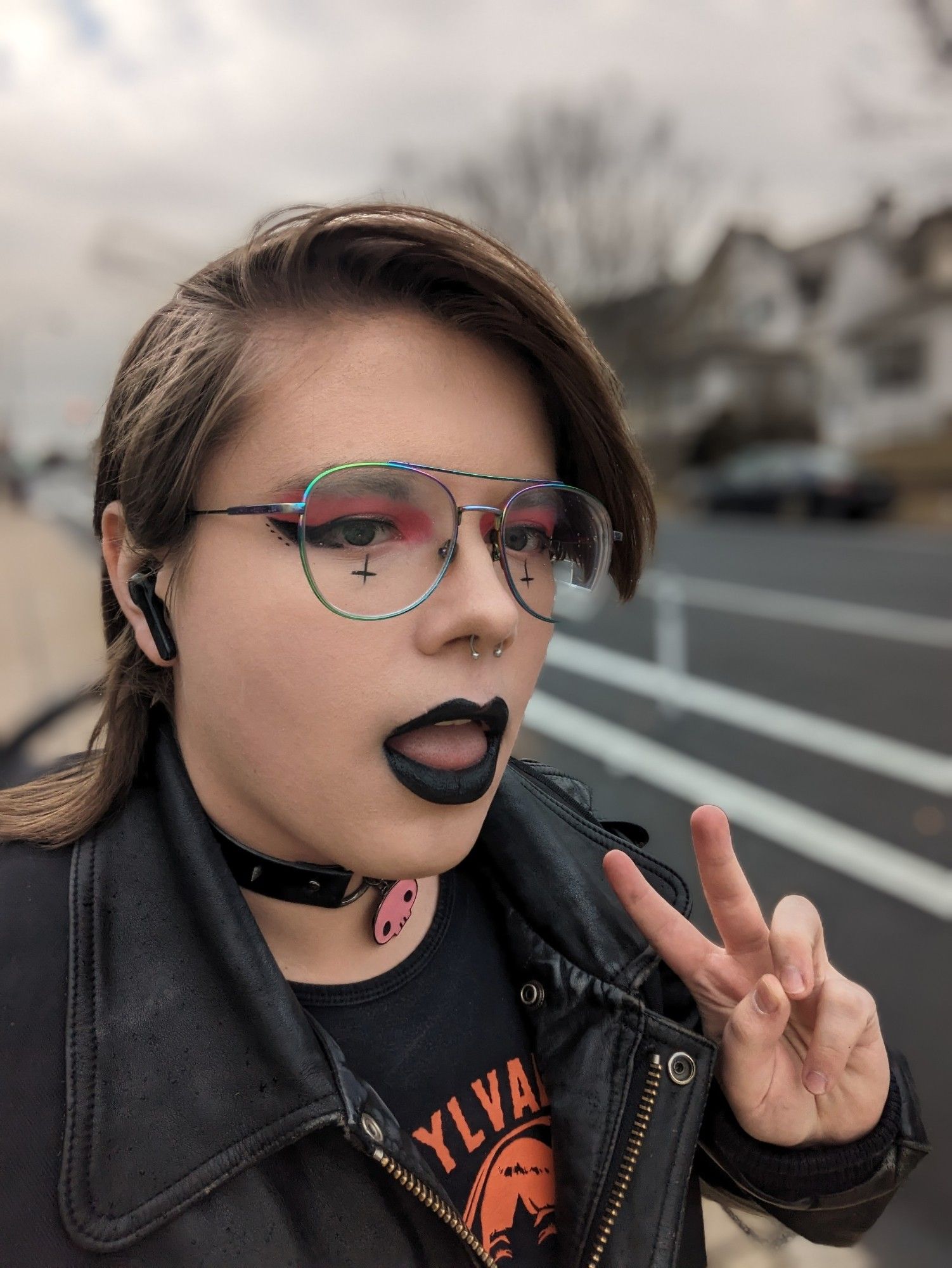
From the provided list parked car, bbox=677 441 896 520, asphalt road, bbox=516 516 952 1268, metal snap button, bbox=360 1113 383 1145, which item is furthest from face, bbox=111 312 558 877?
parked car, bbox=677 441 896 520

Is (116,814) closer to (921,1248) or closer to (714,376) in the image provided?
(921,1248)

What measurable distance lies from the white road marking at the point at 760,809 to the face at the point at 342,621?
3451mm

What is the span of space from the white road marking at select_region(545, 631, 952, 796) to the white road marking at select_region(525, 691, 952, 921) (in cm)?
75

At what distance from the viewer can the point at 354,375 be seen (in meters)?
1.09

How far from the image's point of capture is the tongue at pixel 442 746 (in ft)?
3.59

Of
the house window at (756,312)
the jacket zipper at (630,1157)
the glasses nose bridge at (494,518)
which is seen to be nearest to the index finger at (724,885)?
the jacket zipper at (630,1157)

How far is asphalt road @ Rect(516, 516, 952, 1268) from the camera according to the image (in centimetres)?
333

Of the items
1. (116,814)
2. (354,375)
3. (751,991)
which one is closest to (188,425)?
(354,375)

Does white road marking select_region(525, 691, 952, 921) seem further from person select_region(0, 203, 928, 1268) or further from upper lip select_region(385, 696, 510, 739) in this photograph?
upper lip select_region(385, 696, 510, 739)

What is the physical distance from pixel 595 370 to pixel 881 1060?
107 centimetres

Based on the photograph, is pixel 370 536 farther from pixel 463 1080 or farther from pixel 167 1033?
pixel 463 1080

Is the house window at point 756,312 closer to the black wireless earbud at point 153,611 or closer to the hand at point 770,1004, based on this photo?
the hand at point 770,1004

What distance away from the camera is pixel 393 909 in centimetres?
131

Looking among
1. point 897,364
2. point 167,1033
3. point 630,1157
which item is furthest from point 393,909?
point 897,364
